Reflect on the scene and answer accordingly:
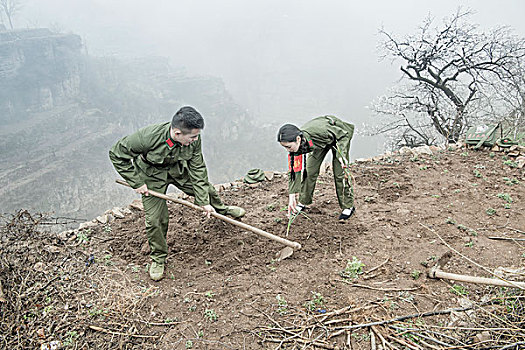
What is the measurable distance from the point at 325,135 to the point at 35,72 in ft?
102

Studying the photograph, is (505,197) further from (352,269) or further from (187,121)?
(187,121)

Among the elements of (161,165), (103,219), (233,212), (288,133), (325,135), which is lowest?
(103,219)

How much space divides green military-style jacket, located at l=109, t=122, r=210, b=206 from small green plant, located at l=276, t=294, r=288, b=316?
116 centimetres

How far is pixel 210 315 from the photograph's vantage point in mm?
2670

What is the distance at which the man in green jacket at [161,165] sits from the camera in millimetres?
2863

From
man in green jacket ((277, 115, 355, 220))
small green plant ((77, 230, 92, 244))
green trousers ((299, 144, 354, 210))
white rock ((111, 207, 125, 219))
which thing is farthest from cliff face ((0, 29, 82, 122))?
man in green jacket ((277, 115, 355, 220))

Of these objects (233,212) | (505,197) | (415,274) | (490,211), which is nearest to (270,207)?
(233,212)

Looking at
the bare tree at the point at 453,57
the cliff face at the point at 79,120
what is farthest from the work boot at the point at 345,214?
the cliff face at the point at 79,120

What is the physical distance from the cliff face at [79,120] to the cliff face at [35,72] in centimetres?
7

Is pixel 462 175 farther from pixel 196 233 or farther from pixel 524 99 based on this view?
pixel 524 99

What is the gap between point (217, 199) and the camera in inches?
150

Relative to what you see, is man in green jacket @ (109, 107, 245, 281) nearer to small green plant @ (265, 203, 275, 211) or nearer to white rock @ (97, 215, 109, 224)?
small green plant @ (265, 203, 275, 211)

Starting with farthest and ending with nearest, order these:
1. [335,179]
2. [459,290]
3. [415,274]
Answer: [335,179] < [415,274] < [459,290]

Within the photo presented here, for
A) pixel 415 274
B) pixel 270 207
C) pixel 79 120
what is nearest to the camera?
pixel 415 274
